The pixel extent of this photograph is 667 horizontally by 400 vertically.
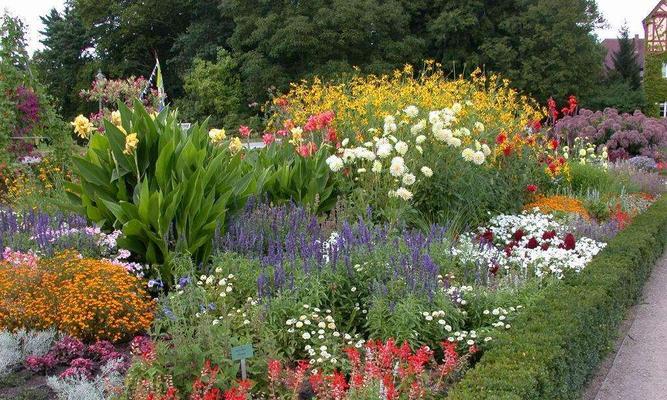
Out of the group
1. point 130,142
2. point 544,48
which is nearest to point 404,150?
point 130,142

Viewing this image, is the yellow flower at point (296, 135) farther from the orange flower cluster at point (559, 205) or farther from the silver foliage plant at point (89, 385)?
the silver foliage plant at point (89, 385)

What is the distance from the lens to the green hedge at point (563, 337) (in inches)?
132

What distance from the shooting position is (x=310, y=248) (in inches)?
187

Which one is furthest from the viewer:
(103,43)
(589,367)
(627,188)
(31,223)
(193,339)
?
(103,43)

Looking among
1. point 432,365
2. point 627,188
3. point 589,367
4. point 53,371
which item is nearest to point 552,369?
point 432,365

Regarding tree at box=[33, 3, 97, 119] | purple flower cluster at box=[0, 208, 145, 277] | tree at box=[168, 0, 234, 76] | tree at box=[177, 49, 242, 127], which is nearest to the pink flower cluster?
purple flower cluster at box=[0, 208, 145, 277]

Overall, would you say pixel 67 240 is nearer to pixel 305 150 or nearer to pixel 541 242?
pixel 305 150

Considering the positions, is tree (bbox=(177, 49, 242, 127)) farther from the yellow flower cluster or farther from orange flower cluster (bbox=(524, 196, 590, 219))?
orange flower cluster (bbox=(524, 196, 590, 219))

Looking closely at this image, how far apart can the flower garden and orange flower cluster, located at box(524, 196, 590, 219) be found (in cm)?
Answer: 30

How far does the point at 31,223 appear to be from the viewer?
5531 millimetres

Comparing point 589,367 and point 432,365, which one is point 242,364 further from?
point 589,367

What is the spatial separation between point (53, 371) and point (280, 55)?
27.3 m

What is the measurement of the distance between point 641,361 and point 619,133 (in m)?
13.2

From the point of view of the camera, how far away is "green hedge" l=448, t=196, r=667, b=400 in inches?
132
